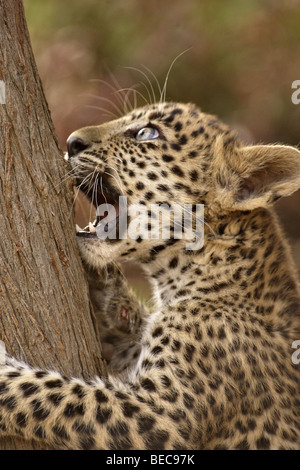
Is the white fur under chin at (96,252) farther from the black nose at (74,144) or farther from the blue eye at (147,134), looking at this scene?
the blue eye at (147,134)

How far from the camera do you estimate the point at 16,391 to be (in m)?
4.53

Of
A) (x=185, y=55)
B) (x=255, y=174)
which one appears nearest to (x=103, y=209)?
(x=255, y=174)

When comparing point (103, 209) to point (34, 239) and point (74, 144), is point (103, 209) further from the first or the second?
point (34, 239)

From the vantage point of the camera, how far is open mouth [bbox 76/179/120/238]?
17.6 ft

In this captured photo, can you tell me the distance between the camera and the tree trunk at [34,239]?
451cm

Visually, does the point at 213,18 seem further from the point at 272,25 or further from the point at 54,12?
the point at 54,12

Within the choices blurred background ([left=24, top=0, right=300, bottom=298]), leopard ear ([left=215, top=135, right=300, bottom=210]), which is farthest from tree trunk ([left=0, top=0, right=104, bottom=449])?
blurred background ([left=24, top=0, right=300, bottom=298])

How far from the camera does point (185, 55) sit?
11227 millimetres

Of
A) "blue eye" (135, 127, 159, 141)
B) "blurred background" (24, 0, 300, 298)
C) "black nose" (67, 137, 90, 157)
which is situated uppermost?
"blurred background" (24, 0, 300, 298)

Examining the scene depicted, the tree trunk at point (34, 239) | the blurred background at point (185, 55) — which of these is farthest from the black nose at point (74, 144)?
the blurred background at point (185, 55)

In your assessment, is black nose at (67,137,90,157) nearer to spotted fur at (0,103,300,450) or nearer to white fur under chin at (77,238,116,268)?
spotted fur at (0,103,300,450)

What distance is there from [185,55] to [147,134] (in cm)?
593

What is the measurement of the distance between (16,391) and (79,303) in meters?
0.66

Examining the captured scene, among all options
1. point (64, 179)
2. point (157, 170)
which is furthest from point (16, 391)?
point (157, 170)
